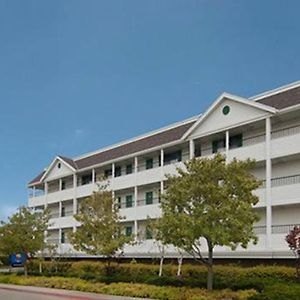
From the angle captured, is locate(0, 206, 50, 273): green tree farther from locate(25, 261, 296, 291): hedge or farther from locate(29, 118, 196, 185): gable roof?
locate(29, 118, 196, 185): gable roof

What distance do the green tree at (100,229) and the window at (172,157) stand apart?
29.3 feet

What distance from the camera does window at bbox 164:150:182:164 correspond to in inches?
1593

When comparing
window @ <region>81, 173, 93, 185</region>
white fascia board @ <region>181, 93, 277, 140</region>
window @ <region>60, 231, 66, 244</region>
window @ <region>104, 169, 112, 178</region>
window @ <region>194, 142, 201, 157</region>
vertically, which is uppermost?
white fascia board @ <region>181, 93, 277, 140</region>

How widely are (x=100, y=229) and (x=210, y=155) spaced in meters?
9.44

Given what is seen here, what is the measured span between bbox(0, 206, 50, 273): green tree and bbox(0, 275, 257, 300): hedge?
13.7ft

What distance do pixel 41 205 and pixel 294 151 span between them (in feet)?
106

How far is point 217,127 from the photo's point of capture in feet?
116

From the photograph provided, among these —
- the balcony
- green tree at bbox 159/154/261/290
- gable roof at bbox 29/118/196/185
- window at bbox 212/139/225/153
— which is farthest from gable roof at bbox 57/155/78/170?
green tree at bbox 159/154/261/290

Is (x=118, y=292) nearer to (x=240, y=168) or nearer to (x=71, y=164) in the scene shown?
(x=240, y=168)

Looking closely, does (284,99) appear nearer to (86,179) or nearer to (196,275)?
(196,275)

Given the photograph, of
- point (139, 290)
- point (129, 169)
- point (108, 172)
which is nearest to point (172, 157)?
point (129, 169)

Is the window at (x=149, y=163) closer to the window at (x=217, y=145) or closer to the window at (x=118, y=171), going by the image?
the window at (x=118, y=171)

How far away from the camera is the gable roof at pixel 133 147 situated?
1598 inches

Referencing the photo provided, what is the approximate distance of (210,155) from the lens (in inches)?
1428
